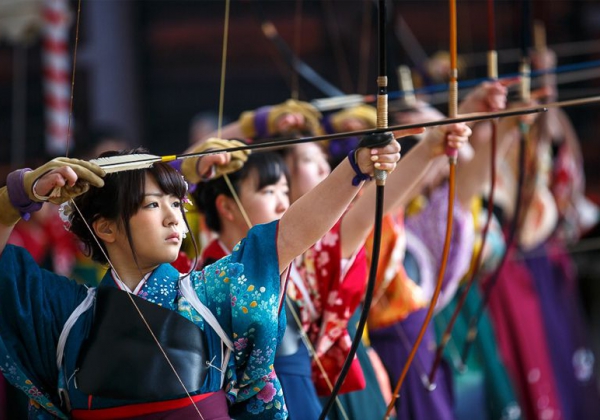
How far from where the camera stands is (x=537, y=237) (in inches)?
160

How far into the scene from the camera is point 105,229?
166 centimetres

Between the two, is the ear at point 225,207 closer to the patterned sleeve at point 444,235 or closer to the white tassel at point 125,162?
the white tassel at point 125,162

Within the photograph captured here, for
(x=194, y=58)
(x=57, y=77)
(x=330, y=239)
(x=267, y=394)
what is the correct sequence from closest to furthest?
(x=267, y=394), (x=330, y=239), (x=57, y=77), (x=194, y=58)

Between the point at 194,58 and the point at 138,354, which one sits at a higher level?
the point at 194,58

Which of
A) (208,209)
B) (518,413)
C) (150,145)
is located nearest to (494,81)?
(208,209)

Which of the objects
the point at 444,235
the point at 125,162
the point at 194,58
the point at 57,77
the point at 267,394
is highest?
the point at 194,58

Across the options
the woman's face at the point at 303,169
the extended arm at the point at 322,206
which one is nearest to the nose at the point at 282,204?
the woman's face at the point at 303,169

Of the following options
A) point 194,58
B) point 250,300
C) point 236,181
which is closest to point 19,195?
point 250,300

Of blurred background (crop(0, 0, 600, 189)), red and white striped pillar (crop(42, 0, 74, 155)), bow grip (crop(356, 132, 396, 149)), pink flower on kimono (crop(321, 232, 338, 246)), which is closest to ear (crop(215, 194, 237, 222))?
pink flower on kimono (crop(321, 232, 338, 246))

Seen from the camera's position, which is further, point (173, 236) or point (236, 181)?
point (236, 181)

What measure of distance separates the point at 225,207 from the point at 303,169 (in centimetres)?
30

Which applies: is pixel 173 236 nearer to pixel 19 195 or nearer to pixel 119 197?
pixel 119 197

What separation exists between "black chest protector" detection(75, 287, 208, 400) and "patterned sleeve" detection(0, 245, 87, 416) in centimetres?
5

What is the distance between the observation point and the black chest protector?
5.14 feet
